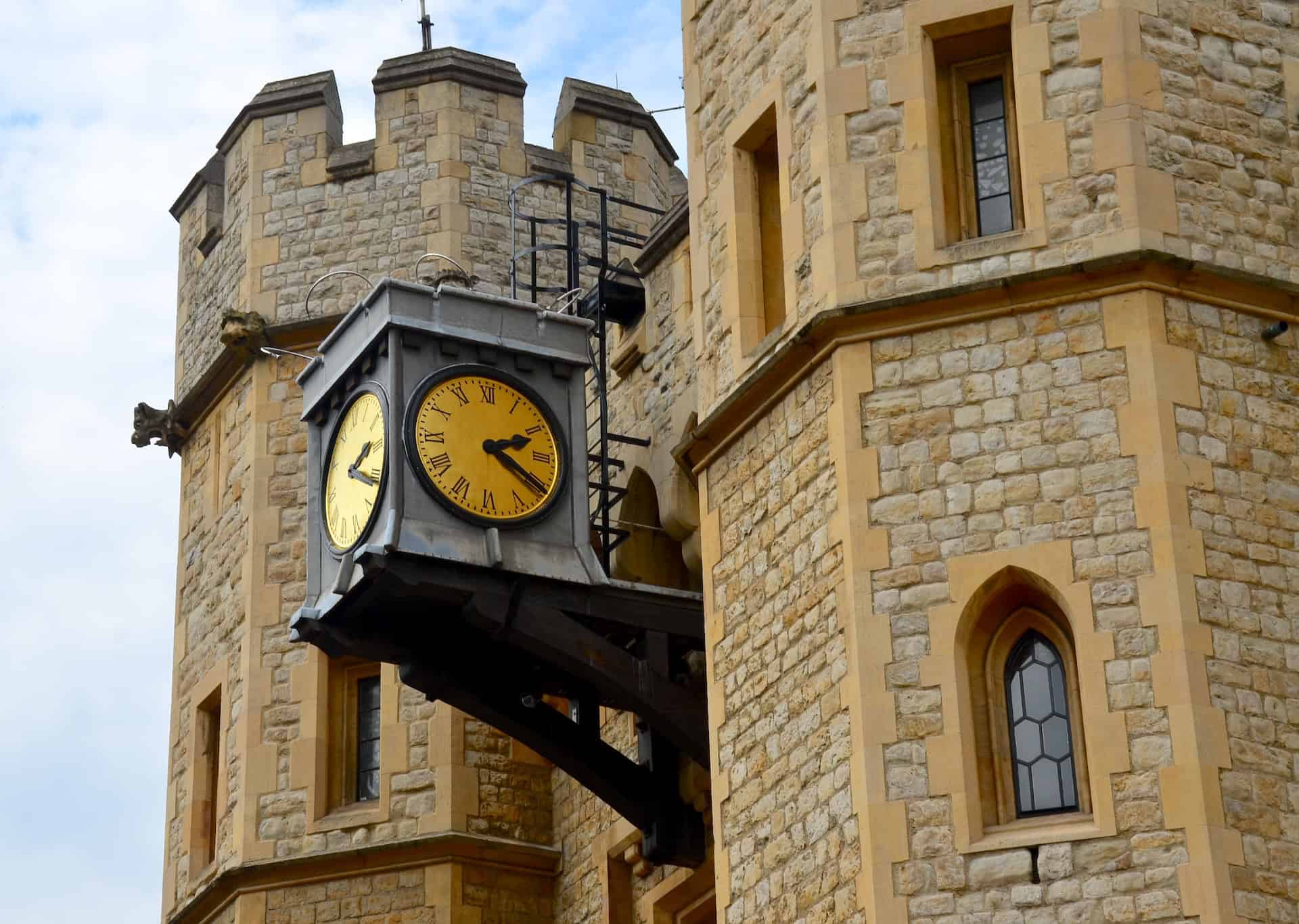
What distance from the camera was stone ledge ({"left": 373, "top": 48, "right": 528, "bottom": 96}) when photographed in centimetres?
1920

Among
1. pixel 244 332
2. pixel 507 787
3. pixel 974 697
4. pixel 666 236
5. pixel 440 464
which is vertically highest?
pixel 244 332

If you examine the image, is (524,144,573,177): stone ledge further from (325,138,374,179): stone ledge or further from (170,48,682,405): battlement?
(325,138,374,179): stone ledge

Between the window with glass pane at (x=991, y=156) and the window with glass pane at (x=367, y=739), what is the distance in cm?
613

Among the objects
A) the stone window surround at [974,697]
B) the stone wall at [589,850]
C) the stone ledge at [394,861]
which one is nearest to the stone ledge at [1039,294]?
the stone window surround at [974,697]

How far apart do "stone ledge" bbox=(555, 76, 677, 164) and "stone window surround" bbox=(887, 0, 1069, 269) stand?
6465 mm

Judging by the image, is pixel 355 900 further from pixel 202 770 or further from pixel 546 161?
pixel 546 161

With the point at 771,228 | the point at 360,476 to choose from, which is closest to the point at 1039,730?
the point at 771,228

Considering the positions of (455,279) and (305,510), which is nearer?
(455,279)

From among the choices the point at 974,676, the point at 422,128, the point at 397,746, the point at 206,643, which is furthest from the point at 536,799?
the point at 974,676

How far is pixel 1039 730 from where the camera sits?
12078 mm

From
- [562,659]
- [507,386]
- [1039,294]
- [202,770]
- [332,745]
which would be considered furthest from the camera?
[202,770]

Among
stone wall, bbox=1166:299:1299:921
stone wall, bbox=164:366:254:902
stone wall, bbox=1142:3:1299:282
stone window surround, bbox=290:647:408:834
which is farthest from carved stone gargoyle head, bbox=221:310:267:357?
stone wall, bbox=1166:299:1299:921

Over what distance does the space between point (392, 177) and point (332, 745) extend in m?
3.79

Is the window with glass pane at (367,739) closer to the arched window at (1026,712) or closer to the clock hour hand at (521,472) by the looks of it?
the clock hour hand at (521,472)
